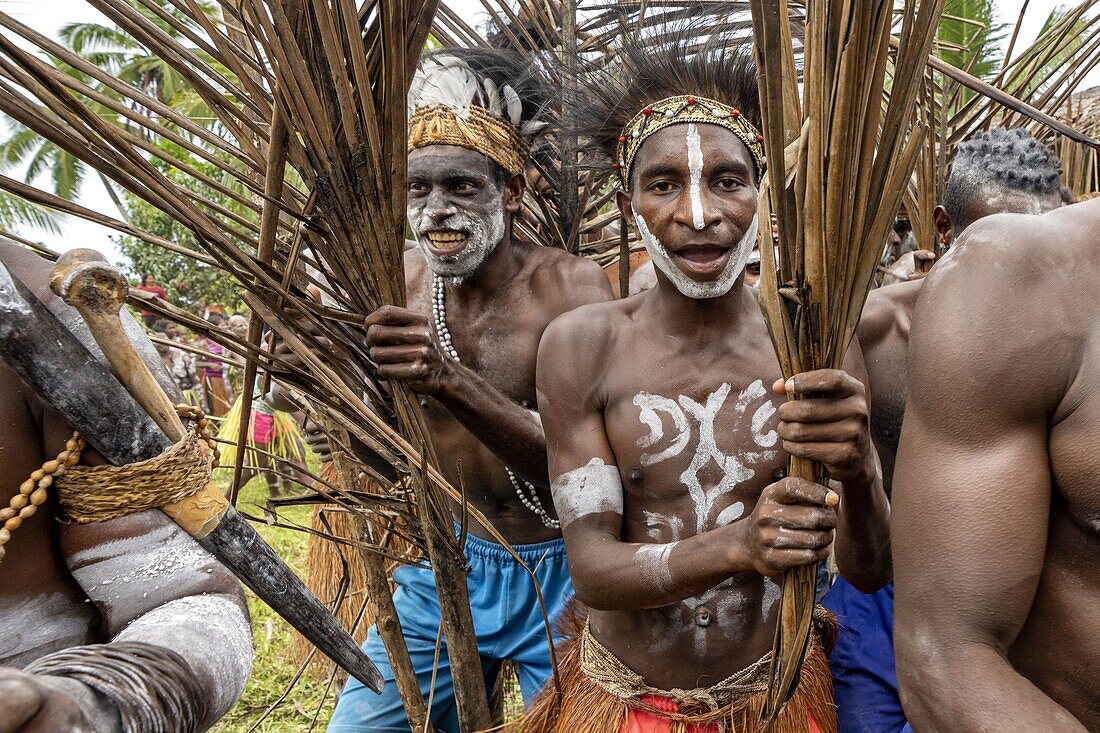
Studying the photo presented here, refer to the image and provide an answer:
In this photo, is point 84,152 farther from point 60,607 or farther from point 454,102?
point 454,102

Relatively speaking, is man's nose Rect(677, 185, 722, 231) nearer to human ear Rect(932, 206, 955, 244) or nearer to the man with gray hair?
the man with gray hair

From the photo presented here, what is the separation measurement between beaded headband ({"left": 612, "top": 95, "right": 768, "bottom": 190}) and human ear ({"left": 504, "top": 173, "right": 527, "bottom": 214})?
79cm

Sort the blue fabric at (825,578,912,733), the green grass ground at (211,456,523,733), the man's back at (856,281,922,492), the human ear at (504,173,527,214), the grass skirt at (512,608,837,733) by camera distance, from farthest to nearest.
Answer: the green grass ground at (211,456,523,733) < the human ear at (504,173,527,214) < the man's back at (856,281,922,492) < the blue fabric at (825,578,912,733) < the grass skirt at (512,608,837,733)

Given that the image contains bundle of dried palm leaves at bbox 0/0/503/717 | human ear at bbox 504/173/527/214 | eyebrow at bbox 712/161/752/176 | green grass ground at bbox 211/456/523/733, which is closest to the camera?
bundle of dried palm leaves at bbox 0/0/503/717

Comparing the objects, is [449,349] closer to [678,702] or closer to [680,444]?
[680,444]

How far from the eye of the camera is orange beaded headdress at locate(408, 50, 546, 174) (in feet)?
9.88

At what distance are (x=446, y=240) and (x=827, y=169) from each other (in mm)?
1665

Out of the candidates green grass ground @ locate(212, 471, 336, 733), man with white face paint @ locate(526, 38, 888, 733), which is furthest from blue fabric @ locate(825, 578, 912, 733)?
green grass ground @ locate(212, 471, 336, 733)

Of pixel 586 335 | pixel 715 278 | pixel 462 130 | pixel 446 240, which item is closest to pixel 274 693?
pixel 446 240

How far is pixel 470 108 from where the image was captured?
3043 millimetres

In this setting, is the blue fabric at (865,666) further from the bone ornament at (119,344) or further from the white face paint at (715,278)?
the bone ornament at (119,344)

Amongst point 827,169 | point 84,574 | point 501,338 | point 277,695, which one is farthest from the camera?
point 277,695

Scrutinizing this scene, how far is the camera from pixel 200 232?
1963 millimetres

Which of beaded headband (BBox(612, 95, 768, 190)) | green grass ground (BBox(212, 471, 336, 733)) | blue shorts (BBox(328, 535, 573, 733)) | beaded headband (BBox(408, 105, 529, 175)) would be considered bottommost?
green grass ground (BBox(212, 471, 336, 733))
